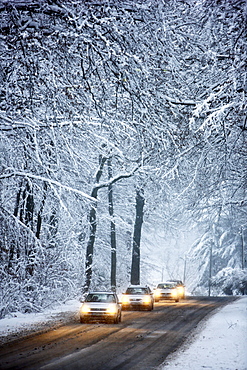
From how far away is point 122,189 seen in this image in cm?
4294

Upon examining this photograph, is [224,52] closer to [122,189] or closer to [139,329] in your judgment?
[139,329]

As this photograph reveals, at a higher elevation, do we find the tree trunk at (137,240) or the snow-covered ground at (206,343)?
the tree trunk at (137,240)

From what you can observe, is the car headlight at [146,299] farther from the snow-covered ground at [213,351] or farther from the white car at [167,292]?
the snow-covered ground at [213,351]

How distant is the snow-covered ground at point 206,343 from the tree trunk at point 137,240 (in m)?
17.0

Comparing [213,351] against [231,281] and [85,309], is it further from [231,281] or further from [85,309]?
[231,281]

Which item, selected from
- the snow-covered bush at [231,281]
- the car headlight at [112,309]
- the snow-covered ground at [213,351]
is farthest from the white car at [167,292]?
the snow-covered bush at [231,281]

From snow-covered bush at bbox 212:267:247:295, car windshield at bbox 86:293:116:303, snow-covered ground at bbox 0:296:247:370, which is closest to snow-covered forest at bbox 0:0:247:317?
snow-covered ground at bbox 0:296:247:370

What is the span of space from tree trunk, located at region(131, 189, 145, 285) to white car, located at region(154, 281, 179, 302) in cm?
194

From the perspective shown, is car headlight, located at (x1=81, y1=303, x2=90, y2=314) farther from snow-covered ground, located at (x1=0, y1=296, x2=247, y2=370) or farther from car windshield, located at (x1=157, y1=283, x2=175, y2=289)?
car windshield, located at (x1=157, y1=283, x2=175, y2=289)

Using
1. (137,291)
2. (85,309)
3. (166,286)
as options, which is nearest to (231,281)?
(166,286)

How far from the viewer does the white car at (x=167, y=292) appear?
3897cm

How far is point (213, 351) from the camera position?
41.3 ft

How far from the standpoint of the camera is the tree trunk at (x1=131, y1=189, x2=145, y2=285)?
131 feet

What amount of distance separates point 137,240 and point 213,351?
28.2 metres
